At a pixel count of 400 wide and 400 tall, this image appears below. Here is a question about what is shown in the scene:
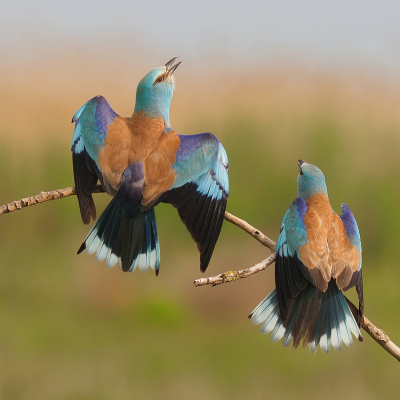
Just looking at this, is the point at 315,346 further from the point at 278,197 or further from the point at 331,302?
the point at 278,197

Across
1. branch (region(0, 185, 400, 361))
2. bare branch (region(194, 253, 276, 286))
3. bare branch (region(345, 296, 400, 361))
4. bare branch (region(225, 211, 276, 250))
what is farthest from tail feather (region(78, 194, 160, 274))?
bare branch (region(345, 296, 400, 361))

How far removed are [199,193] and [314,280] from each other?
0.67 metres

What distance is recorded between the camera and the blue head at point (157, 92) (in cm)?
330

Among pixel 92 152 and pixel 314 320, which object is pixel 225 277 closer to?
pixel 314 320

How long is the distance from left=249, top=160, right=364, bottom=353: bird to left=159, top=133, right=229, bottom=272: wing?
33 centimetres

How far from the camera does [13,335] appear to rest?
24.8 feet

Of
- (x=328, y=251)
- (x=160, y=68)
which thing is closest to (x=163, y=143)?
(x=160, y=68)

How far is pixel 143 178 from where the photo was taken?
3.03 m

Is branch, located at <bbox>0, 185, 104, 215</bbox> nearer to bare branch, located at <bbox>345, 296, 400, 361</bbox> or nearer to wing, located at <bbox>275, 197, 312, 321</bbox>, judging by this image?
wing, located at <bbox>275, 197, 312, 321</bbox>

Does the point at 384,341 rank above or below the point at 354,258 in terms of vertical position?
below

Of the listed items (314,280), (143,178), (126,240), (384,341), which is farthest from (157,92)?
(384,341)

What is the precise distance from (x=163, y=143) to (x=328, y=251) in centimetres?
92

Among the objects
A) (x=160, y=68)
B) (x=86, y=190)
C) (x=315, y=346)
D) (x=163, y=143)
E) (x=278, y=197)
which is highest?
(x=160, y=68)

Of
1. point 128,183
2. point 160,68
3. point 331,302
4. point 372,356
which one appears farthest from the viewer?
point 372,356
